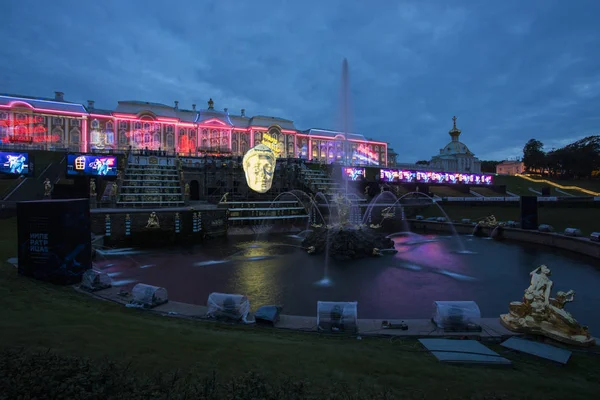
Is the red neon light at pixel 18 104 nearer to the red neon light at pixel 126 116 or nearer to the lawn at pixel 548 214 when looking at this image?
the red neon light at pixel 126 116

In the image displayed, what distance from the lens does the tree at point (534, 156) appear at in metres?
98.6

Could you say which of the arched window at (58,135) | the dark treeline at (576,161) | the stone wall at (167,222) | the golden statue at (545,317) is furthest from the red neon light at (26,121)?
the dark treeline at (576,161)

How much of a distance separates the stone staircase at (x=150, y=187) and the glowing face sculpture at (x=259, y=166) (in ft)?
30.1

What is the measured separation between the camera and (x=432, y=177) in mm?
71562

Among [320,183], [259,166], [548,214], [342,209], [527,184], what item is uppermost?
[259,166]

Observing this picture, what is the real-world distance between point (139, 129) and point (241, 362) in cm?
7540

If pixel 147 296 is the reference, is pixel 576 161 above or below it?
above

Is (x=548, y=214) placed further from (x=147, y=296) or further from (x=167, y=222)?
(x=147, y=296)

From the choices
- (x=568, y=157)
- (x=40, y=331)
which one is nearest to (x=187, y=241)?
(x=40, y=331)

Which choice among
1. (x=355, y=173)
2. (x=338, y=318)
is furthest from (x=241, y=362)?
(x=355, y=173)

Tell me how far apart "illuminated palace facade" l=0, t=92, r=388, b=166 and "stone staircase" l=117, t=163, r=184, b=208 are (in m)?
19.2

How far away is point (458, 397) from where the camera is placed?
520 cm

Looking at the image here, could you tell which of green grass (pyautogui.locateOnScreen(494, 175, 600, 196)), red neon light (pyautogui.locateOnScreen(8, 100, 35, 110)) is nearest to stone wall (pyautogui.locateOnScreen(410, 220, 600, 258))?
green grass (pyautogui.locateOnScreen(494, 175, 600, 196))

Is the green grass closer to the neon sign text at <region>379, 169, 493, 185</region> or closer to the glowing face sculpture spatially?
the neon sign text at <region>379, 169, 493, 185</region>
